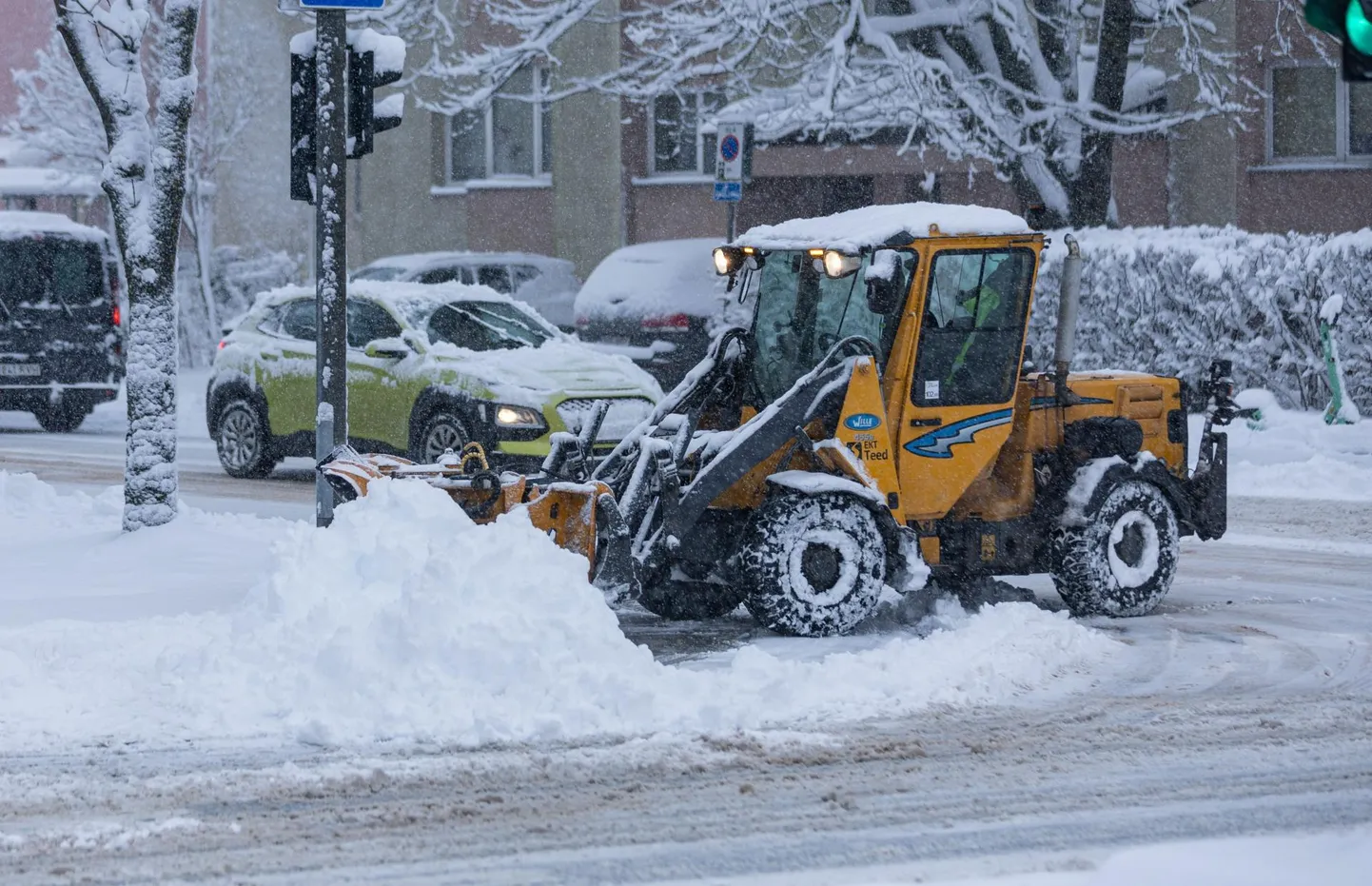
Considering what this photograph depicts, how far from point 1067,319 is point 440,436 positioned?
6.15 meters

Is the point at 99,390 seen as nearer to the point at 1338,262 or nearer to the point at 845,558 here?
the point at 1338,262

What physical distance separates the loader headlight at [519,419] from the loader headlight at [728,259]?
420cm

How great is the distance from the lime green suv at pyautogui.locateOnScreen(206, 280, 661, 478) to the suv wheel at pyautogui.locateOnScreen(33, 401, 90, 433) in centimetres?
513

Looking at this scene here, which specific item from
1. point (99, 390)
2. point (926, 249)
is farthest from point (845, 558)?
point (99, 390)

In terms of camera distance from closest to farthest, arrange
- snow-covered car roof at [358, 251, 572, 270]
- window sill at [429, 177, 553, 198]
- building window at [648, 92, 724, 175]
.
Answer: snow-covered car roof at [358, 251, 572, 270] → building window at [648, 92, 724, 175] → window sill at [429, 177, 553, 198]

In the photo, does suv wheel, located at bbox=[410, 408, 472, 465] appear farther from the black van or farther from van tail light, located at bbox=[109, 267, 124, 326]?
van tail light, located at bbox=[109, 267, 124, 326]

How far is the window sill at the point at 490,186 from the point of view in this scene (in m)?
30.9

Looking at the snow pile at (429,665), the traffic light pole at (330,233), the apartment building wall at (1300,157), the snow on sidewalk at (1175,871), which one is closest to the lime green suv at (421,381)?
the traffic light pole at (330,233)

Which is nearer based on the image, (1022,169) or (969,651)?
(969,651)

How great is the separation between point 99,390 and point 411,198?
1182 centimetres

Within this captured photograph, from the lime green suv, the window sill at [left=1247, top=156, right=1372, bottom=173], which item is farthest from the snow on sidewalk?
the window sill at [left=1247, top=156, right=1372, bottom=173]

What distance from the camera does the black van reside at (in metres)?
20.9

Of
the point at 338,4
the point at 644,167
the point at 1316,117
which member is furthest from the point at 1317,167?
the point at 338,4

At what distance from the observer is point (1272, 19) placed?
80.6 ft
